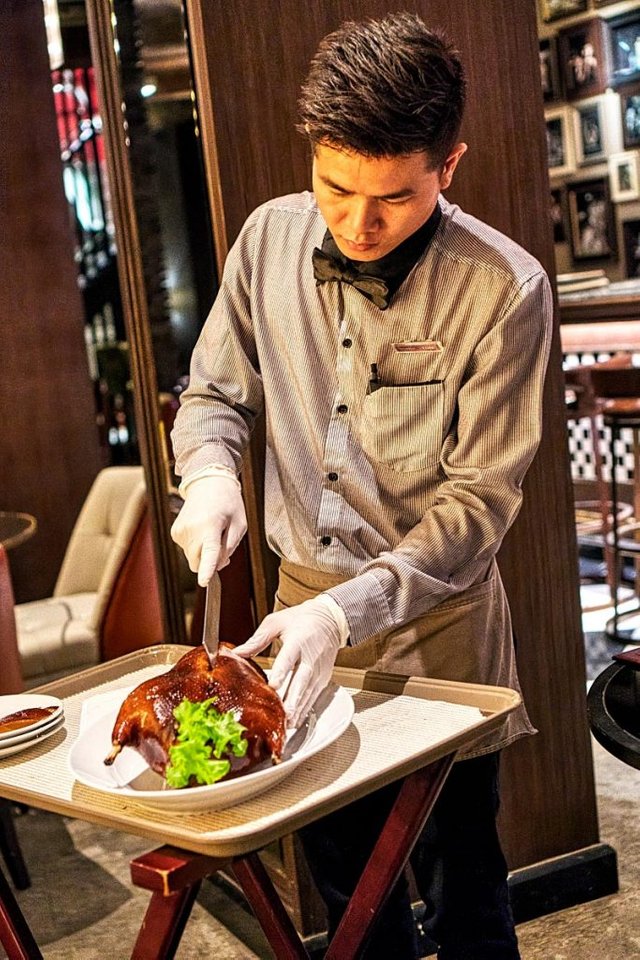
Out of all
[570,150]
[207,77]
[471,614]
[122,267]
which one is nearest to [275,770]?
[471,614]

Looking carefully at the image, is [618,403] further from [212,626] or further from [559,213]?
[212,626]

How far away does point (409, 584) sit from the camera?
1.76m

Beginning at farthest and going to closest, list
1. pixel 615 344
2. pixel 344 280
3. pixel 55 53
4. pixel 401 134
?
pixel 615 344 → pixel 55 53 → pixel 344 280 → pixel 401 134

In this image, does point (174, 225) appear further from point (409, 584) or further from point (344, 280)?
point (409, 584)

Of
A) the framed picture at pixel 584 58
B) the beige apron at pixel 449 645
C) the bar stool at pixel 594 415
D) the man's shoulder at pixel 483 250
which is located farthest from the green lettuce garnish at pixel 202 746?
the framed picture at pixel 584 58

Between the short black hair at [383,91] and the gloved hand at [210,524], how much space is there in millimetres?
525

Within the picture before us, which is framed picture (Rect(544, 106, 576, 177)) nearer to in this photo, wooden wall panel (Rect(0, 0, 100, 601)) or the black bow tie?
wooden wall panel (Rect(0, 0, 100, 601))

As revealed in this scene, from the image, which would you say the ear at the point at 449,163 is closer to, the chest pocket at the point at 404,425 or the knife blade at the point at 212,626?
the chest pocket at the point at 404,425

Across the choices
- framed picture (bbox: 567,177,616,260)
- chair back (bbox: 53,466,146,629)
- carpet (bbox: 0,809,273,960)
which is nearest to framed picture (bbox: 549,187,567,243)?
framed picture (bbox: 567,177,616,260)

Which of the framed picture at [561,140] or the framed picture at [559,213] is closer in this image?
the framed picture at [561,140]

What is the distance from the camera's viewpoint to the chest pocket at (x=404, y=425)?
191 centimetres

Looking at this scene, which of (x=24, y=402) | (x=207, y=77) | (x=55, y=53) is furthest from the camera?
(x=55, y=53)

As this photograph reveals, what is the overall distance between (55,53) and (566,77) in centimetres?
352

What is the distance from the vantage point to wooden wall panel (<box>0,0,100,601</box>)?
214 inches
